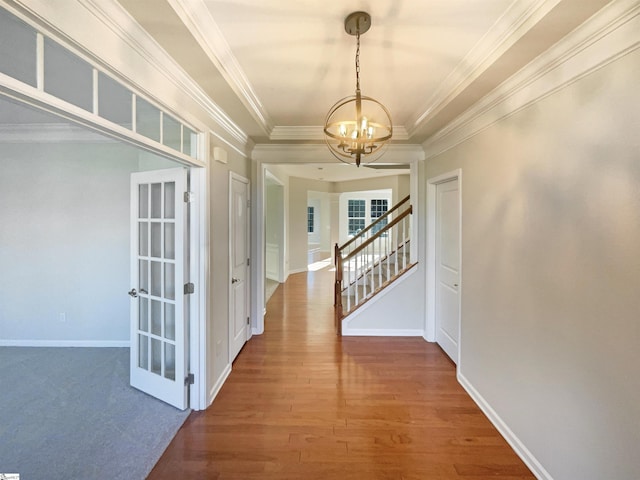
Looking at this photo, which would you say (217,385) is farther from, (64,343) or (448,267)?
(448,267)

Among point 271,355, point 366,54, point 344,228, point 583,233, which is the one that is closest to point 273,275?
point 344,228

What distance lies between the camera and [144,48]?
1.59m

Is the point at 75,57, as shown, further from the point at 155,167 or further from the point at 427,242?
the point at 427,242

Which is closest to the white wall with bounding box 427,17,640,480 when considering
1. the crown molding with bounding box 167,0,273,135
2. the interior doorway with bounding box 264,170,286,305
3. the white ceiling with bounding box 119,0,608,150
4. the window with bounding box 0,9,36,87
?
the white ceiling with bounding box 119,0,608,150

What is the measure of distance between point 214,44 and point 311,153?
228 centimetres

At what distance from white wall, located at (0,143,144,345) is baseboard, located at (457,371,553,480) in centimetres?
391

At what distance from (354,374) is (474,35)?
3002 mm

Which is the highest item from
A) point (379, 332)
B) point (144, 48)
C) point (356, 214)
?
point (144, 48)

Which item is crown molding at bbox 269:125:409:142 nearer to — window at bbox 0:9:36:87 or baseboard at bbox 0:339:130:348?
window at bbox 0:9:36:87

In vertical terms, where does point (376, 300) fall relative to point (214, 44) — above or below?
below

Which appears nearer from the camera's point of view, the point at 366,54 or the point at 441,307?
the point at 366,54

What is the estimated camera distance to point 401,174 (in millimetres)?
6969

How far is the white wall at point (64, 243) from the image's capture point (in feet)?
11.5

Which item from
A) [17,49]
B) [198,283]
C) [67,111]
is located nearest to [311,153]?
[198,283]
